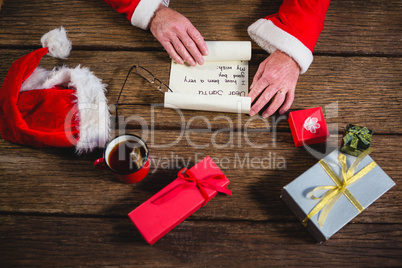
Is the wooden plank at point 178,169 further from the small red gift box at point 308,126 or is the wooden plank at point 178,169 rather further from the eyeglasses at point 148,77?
the eyeglasses at point 148,77

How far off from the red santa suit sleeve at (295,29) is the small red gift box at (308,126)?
0.16 meters

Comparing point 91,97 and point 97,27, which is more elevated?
point 97,27

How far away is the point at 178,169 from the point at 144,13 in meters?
0.51

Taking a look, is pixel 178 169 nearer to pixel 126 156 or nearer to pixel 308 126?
pixel 126 156

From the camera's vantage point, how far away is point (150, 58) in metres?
0.84

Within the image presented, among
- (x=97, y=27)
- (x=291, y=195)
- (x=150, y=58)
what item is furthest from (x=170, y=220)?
(x=97, y=27)

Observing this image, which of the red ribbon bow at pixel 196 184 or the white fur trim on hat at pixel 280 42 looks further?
the white fur trim on hat at pixel 280 42

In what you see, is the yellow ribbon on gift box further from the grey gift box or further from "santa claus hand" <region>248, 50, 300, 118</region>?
"santa claus hand" <region>248, 50, 300, 118</region>

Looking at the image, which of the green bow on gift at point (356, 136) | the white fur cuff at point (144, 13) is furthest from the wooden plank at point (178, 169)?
the white fur cuff at point (144, 13)

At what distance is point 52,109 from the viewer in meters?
0.70

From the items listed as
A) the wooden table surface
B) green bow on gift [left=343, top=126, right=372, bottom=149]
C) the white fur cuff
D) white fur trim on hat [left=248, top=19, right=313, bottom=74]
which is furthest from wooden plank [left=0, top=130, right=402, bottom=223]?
the white fur cuff

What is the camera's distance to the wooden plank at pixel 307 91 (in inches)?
30.1

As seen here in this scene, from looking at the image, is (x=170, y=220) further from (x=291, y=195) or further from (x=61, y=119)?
(x=61, y=119)

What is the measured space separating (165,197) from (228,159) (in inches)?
8.0
